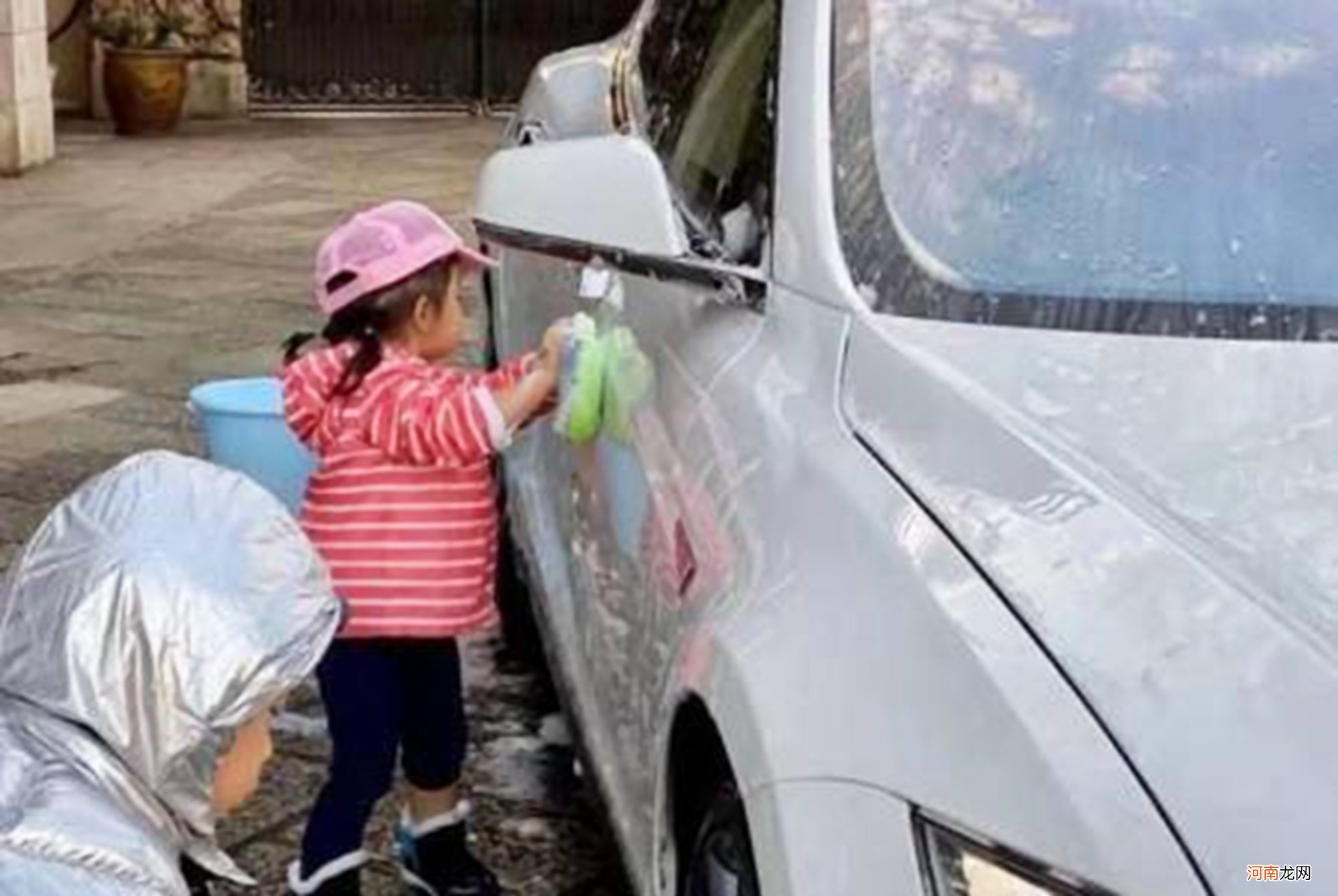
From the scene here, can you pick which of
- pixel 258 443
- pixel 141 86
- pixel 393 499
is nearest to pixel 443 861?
pixel 393 499

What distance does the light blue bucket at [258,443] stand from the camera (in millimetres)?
4730

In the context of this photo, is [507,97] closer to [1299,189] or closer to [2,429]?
[2,429]

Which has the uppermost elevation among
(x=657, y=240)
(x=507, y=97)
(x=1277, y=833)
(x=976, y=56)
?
(x=976, y=56)

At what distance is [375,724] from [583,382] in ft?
2.34

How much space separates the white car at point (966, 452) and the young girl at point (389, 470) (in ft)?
0.51

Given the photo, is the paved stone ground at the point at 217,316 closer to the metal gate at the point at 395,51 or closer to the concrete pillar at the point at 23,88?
the concrete pillar at the point at 23,88

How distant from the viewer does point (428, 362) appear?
133 inches

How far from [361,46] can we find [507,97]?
1248mm

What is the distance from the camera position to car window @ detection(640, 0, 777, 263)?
116 inches

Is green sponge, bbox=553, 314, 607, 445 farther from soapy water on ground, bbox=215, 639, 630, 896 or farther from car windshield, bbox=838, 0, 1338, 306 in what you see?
soapy water on ground, bbox=215, 639, 630, 896

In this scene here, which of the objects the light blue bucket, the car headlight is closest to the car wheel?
the car headlight

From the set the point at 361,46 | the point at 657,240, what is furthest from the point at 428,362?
the point at 361,46

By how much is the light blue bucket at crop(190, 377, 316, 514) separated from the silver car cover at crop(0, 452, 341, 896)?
2.42 metres

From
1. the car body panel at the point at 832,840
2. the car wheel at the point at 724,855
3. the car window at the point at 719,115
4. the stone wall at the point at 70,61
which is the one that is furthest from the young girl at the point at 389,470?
the stone wall at the point at 70,61
